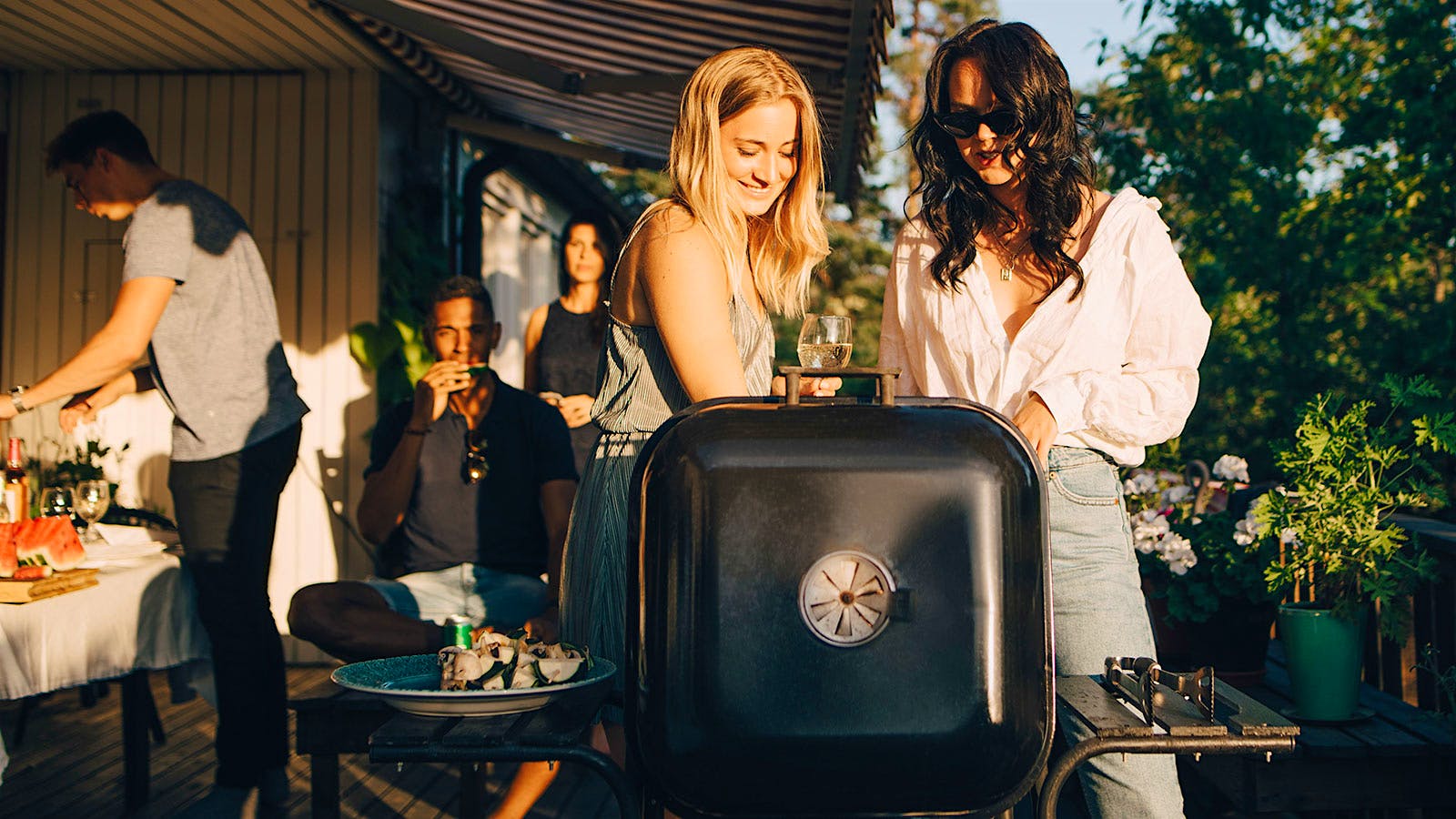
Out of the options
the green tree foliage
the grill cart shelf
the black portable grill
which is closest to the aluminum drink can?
the black portable grill

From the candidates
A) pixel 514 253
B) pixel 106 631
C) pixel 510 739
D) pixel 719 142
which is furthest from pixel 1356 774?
pixel 514 253

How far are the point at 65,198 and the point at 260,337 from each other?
2.95 m

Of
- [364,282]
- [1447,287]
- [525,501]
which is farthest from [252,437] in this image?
[1447,287]

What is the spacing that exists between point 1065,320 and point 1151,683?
0.58 meters

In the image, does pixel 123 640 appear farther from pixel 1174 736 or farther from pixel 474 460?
pixel 1174 736

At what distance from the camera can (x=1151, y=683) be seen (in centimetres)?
134

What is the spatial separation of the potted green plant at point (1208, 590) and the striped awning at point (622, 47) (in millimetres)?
1382

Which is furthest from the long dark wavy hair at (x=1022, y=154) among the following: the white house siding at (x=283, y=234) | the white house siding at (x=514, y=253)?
the white house siding at (x=514, y=253)

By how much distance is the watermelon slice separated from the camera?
271 centimetres

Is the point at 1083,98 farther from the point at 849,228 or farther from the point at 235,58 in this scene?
the point at 849,228

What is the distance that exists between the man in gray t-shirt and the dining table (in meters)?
0.09

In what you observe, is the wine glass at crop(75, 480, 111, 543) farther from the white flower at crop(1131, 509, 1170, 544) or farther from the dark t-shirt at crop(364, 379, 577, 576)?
the white flower at crop(1131, 509, 1170, 544)

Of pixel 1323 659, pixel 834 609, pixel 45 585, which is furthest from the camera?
pixel 1323 659

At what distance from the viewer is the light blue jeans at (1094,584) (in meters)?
1.66
